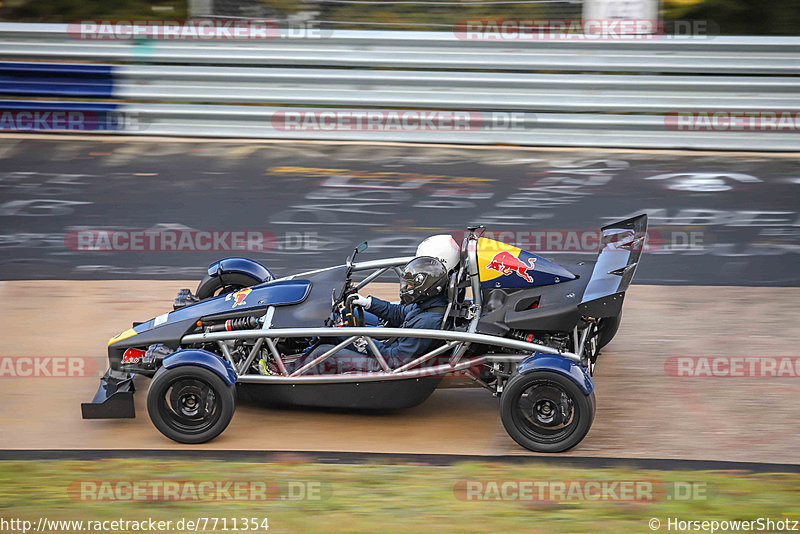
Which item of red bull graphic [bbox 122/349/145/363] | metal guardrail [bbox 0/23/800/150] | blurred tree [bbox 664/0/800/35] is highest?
blurred tree [bbox 664/0/800/35]

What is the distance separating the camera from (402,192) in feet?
35.9

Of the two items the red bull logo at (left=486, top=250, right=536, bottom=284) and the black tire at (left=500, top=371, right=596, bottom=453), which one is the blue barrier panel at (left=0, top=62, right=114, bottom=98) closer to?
the red bull logo at (left=486, top=250, right=536, bottom=284)

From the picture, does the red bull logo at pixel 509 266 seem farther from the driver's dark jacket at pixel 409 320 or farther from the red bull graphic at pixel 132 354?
the red bull graphic at pixel 132 354

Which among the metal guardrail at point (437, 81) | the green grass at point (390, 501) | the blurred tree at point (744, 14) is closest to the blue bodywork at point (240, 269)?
the green grass at point (390, 501)

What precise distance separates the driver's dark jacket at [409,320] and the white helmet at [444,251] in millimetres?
246

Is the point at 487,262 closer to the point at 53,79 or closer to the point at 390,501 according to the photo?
the point at 390,501

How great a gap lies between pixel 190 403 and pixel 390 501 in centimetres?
160

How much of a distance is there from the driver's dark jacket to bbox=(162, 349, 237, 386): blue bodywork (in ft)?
3.35

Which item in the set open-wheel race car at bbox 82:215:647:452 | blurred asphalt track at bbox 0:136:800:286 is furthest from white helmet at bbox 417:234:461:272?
blurred asphalt track at bbox 0:136:800:286

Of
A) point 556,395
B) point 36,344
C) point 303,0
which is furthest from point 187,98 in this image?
point 556,395

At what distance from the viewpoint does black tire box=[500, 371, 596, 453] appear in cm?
562

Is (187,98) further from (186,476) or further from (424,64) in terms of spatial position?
(186,476)

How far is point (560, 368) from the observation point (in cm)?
563

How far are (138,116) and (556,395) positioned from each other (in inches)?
336
